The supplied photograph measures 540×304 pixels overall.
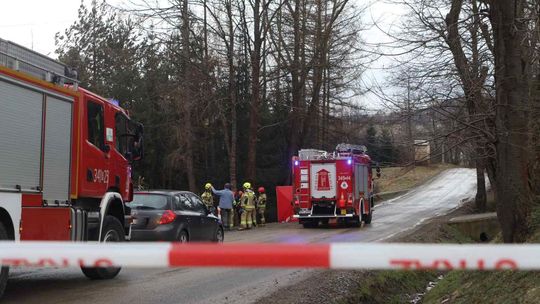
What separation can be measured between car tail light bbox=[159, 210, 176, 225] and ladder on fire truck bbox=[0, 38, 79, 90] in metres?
3.91

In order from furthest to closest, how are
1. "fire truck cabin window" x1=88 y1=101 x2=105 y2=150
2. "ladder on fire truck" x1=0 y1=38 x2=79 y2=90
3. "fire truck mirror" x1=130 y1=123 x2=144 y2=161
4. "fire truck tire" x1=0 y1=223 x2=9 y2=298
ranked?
1. "fire truck mirror" x1=130 y1=123 x2=144 y2=161
2. "fire truck cabin window" x1=88 y1=101 x2=105 y2=150
3. "ladder on fire truck" x1=0 y1=38 x2=79 y2=90
4. "fire truck tire" x1=0 y1=223 x2=9 y2=298

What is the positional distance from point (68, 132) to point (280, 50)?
76.4ft

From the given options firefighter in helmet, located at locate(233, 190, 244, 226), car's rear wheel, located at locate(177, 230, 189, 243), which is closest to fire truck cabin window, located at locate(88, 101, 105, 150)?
car's rear wheel, located at locate(177, 230, 189, 243)

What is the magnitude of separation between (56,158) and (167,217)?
407 cm

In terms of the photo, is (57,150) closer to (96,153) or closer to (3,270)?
(96,153)

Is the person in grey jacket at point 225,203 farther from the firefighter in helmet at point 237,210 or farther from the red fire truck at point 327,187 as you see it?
the red fire truck at point 327,187

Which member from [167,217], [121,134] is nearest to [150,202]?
[167,217]

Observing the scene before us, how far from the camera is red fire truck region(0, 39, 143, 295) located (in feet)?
22.7

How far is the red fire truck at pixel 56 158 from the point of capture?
693 cm

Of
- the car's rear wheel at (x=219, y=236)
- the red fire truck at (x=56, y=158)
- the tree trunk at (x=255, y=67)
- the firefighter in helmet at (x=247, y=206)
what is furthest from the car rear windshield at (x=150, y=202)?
the tree trunk at (x=255, y=67)

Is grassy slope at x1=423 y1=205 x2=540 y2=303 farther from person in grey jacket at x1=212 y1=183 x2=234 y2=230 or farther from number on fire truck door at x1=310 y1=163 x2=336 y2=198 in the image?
person in grey jacket at x1=212 y1=183 x2=234 y2=230

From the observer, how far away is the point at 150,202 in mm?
11922

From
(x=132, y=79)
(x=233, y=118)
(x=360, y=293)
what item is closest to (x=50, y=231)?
(x=360, y=293)

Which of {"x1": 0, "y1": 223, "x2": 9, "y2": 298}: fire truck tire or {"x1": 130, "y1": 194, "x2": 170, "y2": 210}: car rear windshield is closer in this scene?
{"x1": 0, "y1": 223, "x2": 9, "y2": 298}: fire truck tire
